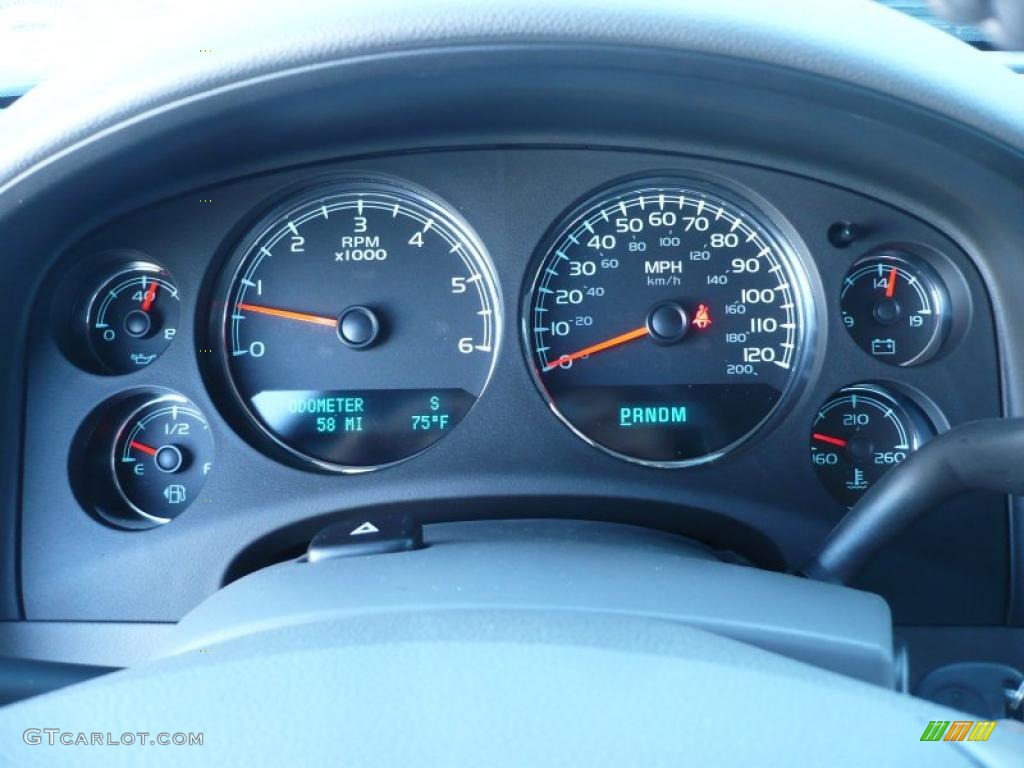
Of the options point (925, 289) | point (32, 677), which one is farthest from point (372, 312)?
point (925, 289)

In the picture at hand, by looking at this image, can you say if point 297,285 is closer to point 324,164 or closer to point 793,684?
point 324,164

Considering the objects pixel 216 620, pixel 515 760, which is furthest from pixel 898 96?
pixel 216 620

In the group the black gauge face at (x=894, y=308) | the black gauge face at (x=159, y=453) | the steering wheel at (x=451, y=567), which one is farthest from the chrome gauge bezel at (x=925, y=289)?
the black gauge face at (x=159, y=453)

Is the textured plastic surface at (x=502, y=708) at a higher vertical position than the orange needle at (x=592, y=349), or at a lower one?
lower

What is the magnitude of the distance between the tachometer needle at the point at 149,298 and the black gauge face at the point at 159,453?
220 millimetres

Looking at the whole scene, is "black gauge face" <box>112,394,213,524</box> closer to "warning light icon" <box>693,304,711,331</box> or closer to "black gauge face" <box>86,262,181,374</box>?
"black gauge face" <box>86,262,181,374</box>

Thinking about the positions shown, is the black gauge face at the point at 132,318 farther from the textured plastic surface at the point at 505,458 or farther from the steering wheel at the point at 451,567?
the steering wheel at the point at 451,567

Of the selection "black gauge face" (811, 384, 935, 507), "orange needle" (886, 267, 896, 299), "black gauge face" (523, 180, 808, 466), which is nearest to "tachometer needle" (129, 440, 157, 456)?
"black gauge face" (523, 180, 808, 466)

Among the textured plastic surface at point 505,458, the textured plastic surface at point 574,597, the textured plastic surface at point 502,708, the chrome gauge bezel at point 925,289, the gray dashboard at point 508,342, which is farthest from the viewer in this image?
the chrome gauge bezel at point 925,289

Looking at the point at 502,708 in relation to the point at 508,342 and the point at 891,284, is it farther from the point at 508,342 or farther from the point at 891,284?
the point at 891,284

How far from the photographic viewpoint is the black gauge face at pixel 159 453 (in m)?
2.49

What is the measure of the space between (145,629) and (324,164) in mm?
1122

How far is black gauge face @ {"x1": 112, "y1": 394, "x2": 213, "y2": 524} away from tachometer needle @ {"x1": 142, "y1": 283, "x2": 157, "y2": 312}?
0.22 meters

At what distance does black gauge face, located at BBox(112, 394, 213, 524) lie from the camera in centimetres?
249
